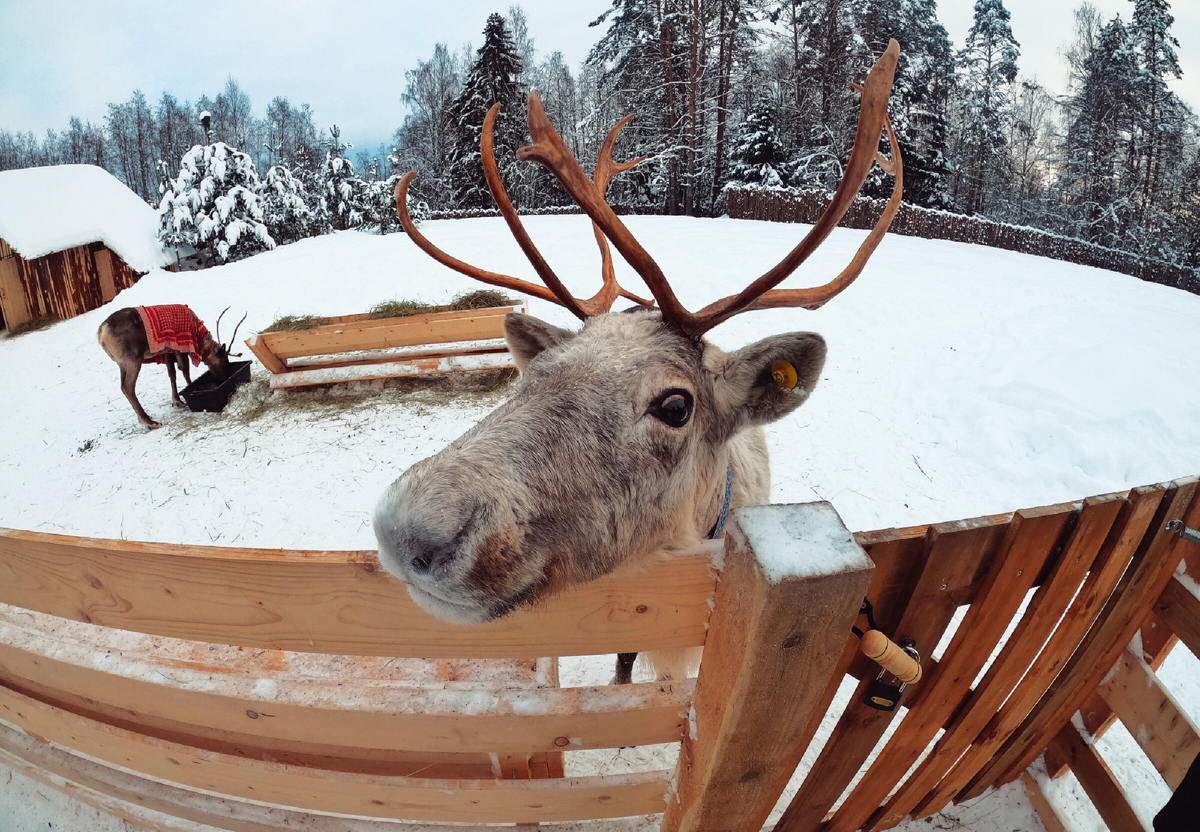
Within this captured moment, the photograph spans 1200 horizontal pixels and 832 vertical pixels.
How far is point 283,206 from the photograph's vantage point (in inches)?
856

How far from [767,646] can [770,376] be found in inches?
41.4

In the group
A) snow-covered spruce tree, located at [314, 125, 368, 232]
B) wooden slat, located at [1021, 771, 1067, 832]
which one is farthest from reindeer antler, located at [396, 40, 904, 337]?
snow-covered spruce tree, located at [314, 125, 368, 232]

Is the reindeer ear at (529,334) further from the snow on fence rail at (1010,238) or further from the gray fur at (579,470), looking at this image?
the snow on fence rail at (1010,238)

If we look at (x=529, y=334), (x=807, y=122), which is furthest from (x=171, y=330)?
(x=807, y=122)

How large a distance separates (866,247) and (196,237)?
21180 millimetres

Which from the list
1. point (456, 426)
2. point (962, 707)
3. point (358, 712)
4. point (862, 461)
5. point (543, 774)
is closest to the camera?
point (358, 712)

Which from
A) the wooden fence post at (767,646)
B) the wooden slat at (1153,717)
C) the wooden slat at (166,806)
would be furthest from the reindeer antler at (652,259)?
the wooden slat at (166,806)

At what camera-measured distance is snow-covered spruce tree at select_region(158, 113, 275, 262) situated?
17.0 meters

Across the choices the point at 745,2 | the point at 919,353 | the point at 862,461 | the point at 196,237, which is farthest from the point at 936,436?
the point at 745,2

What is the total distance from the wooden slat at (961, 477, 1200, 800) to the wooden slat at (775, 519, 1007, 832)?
0.66m

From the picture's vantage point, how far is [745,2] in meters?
22.5

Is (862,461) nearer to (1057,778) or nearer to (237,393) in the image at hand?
(1057,778)

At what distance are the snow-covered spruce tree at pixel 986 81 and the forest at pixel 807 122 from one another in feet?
0.27

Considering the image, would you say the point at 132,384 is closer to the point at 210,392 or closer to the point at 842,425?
the point at 210,392
